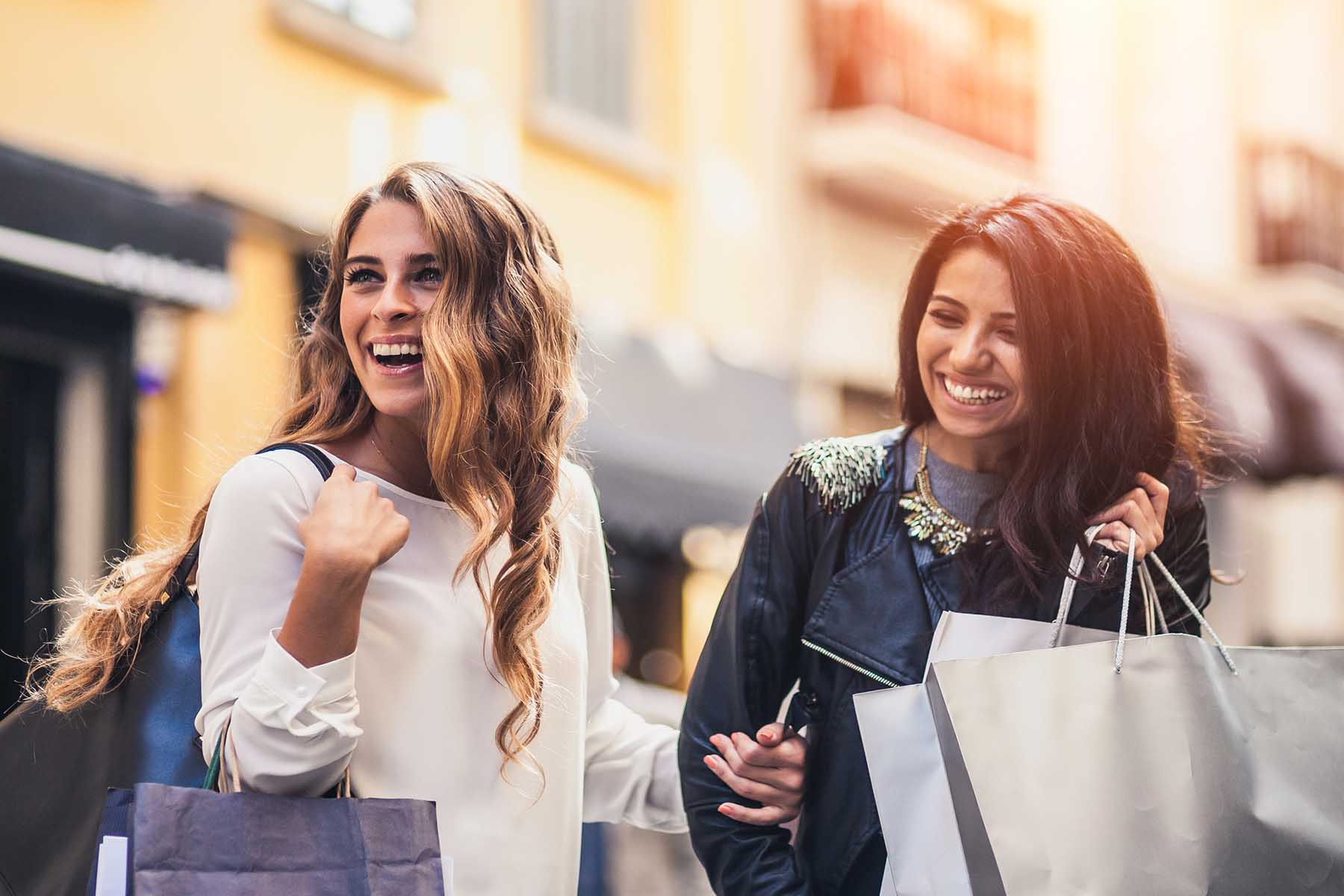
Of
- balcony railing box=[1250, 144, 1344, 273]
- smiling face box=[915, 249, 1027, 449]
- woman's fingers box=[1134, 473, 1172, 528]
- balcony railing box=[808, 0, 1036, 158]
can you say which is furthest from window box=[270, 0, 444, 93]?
balcony railing box=[1250, 144, 1344, 273]

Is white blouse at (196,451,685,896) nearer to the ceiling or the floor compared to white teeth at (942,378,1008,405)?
nearer to the floor

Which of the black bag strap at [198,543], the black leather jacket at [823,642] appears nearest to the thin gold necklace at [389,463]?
the black bag strap at [198,543]

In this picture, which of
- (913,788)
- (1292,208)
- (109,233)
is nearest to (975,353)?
(913,788)

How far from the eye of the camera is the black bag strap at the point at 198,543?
2.36 metres

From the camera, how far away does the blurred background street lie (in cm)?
682

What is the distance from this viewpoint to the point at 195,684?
2322mm

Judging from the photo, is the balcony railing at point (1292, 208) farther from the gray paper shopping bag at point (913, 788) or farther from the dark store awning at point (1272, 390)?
the gray paper shopping bag at point (913, 788)

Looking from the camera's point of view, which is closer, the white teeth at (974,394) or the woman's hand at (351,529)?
the woman's hand at (351,529)

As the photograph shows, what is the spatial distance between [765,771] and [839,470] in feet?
1.60

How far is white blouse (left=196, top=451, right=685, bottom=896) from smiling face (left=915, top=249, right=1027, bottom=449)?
0.61 meters

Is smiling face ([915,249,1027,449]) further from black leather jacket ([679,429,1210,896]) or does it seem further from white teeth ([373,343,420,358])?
white teeth ([373,343,420,358])

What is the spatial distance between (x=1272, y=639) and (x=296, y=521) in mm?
16340

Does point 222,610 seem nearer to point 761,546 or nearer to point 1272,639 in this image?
point 761,546

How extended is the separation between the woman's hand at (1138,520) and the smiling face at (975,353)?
0.20 metres
